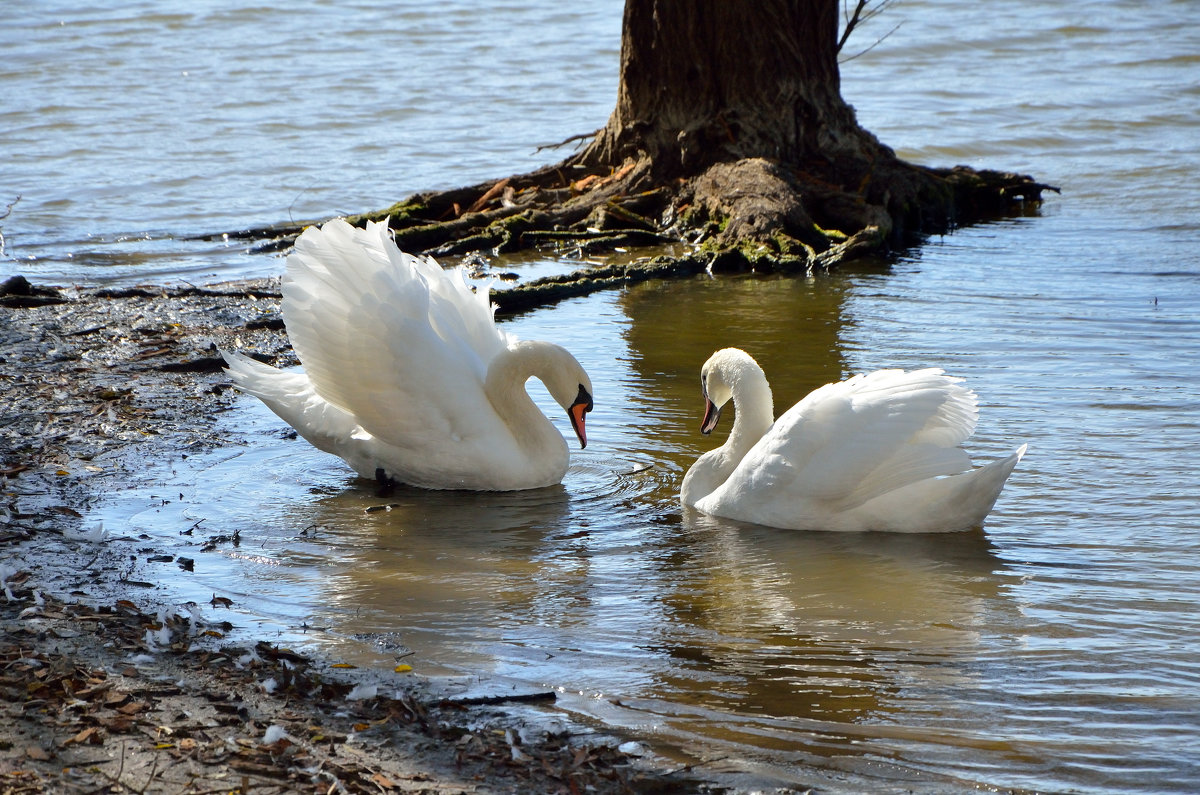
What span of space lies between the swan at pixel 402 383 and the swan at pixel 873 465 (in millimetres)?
1037

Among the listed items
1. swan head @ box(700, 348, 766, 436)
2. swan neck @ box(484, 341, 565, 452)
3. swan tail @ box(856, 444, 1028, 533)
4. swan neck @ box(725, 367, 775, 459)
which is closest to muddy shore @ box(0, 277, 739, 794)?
swan neck @ box(484, 341, 565, 452)

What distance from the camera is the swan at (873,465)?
18.5 feet

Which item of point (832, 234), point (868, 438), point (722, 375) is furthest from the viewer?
point (832, 234)

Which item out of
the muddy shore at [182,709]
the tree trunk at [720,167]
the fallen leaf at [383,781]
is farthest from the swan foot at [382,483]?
the tree trunk at [720,167]

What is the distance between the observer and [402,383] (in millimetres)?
6359

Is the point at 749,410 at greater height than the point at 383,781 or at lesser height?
greater

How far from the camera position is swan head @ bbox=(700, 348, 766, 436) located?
624cm

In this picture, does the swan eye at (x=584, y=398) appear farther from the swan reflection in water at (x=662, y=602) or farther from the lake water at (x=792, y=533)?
the swan reflection in water at (x=662, y=602)

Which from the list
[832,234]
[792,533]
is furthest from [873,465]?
[832,234]

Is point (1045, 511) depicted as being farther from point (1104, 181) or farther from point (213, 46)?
point (213, 46)

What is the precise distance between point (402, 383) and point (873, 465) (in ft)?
7.19

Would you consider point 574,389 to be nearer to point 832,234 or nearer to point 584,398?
point 584,398

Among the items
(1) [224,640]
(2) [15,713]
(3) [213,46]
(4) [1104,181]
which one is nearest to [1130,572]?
(1) [224,640]

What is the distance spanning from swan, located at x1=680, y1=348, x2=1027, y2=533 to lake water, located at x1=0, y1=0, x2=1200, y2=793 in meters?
0.12
